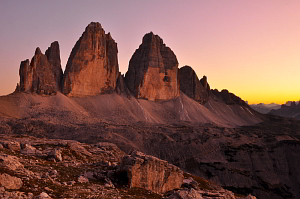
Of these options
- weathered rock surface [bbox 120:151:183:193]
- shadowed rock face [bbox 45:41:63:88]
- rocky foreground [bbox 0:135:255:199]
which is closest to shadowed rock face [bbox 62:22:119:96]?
shadowed rock face [bbox 45:41:63:88]

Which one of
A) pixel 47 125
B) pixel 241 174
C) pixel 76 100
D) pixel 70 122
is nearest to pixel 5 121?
pixel 47 125

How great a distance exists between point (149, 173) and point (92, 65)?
475 ft

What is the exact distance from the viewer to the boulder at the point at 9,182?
18.8m

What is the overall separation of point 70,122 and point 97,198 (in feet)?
359

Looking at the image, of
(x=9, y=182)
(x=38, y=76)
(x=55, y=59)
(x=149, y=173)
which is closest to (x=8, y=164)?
(x=9, y=182)

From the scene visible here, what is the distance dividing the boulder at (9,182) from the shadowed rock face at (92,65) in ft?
472

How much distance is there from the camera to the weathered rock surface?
30.2 meters

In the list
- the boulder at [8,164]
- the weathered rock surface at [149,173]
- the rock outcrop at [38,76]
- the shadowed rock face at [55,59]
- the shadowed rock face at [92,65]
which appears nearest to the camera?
the boulder at [8,164]

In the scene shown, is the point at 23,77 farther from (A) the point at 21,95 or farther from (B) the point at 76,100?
(B) the point at 76,100

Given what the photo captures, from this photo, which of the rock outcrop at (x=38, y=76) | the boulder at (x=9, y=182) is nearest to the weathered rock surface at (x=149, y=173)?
the boulder at (x=9, y=182)

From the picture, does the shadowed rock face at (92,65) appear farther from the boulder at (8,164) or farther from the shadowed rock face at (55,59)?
the boulder at (8,164)

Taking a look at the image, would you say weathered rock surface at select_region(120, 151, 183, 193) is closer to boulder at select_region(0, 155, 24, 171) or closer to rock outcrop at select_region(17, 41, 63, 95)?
boulder at select_region(0, 155, 24, 171)

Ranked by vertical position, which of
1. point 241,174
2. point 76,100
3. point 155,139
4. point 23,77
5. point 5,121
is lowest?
point 241,174

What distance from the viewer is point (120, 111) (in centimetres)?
16238
